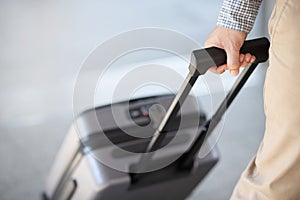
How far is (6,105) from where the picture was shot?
2.22m

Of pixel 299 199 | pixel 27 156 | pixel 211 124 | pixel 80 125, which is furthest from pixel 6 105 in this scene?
pixel 299 199

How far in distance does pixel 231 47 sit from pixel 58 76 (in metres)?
1.44

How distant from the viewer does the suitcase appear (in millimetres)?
1282

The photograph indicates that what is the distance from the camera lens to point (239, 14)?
42.6 inches

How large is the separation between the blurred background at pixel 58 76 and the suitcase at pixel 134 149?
1.49ft

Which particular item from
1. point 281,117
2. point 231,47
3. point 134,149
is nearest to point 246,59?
point 231,47

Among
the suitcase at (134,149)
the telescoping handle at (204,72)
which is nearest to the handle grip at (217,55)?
the telescoping handle at (204,72)

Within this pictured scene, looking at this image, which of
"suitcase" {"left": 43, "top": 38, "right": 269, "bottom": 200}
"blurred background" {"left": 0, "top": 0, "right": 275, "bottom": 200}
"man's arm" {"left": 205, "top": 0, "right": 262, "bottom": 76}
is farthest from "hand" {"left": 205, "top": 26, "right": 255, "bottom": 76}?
"blurred background" {"left": 0, "top": 0, "right": 275, "bottom": 200}

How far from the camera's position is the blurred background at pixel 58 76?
6.23 ft

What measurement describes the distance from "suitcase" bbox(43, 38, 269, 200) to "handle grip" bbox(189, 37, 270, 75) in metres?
0.22

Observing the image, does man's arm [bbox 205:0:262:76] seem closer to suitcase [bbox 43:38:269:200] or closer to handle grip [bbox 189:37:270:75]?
handle grip [bbox 189:37:270:75]

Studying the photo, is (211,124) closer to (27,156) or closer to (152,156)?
(152,156)

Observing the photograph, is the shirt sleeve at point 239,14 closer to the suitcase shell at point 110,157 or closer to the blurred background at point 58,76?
the suitcase shell at point 110,157

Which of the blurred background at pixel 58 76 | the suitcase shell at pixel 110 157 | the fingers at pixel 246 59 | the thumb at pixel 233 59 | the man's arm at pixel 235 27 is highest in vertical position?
the man's arm at pixel 235 27
